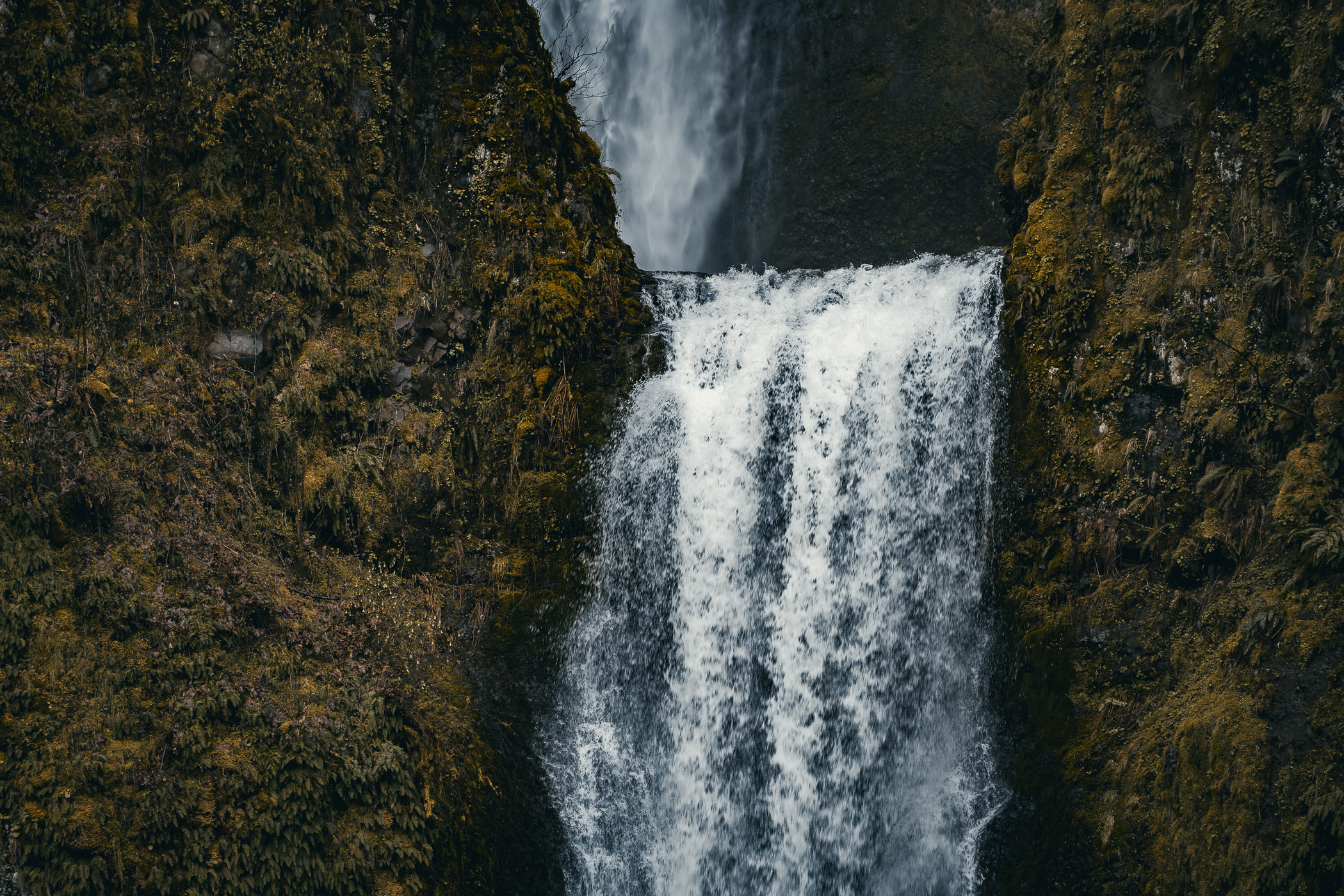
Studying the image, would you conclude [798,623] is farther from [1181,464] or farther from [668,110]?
[668,110]

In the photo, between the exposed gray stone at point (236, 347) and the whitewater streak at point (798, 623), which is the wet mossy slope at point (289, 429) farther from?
the whitewater streak at point (798, 623)

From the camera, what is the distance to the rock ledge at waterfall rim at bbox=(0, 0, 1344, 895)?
27.8ft

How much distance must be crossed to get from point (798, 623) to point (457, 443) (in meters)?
5.24

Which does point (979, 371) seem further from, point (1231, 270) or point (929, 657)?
point (929, 657)

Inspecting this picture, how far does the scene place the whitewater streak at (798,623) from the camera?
409 inches

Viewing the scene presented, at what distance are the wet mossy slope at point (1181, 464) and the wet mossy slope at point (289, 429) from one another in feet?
19.5

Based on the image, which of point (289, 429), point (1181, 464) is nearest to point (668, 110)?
point (289, 429)

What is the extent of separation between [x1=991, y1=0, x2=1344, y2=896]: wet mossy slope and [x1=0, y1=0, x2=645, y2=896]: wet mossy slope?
5.94 metres

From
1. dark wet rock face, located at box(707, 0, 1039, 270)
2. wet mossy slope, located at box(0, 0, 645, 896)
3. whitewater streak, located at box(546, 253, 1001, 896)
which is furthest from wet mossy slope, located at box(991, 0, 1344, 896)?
dark wet rock face, located at box(707, 0, 1039, 270)

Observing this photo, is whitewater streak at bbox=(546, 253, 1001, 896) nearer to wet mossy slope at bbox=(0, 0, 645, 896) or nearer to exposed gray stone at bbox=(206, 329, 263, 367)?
wet mossy slope at bbox=(0, 0, 645, 896)

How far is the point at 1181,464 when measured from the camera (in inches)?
380

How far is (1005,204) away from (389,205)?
9.21 meters

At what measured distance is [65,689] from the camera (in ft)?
28.6

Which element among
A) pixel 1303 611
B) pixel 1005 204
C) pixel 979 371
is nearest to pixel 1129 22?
pixel 1005 204
